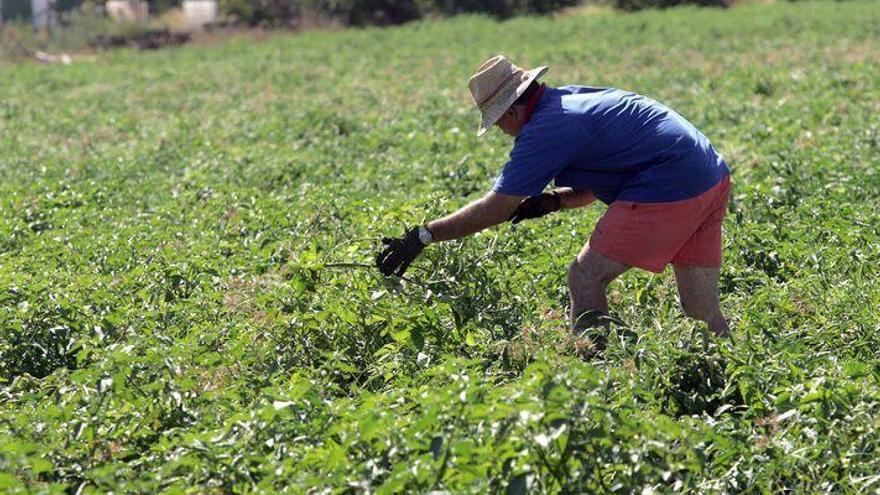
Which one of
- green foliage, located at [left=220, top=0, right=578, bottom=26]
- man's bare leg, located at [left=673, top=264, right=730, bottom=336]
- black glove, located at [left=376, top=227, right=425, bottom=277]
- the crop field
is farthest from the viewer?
green foliage, located at [left=220, top=0, right=578, bottom=26]

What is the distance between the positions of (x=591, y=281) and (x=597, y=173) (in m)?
0.51

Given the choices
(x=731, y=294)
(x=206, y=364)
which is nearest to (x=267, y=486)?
(x=206, y=364)

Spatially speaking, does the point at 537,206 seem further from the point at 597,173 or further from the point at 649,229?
the point at 649,229

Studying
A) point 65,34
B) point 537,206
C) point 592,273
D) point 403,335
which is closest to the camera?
point 592,273

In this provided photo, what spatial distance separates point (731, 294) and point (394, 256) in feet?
7.20

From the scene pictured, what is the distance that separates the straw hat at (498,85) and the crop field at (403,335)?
948 millimetres

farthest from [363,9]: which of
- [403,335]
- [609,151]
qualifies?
[609,151]

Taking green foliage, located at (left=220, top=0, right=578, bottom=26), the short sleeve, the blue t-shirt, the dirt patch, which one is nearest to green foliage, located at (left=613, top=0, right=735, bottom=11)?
green foliage, located at (left=220, top=0, right=578, bottom=26)

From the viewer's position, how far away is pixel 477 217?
601 centimetres

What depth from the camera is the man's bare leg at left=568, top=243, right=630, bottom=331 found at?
614 cm

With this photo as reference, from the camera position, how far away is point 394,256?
6.18m

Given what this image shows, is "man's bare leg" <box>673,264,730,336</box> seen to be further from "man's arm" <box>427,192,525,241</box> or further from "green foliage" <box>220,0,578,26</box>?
"green foliage" <box>220,0,578,26</box>

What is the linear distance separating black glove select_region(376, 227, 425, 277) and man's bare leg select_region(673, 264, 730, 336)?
1.31 metres

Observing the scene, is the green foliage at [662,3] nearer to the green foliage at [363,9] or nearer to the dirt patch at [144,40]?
the green foliage at [363,9]
